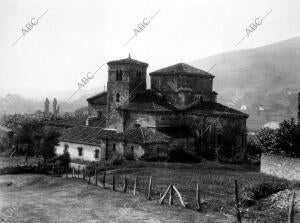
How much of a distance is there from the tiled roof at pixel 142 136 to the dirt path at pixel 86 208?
1696cm

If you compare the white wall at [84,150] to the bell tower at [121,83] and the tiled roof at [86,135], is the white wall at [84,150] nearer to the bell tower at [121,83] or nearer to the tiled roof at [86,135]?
the tiled roof at [86,135]

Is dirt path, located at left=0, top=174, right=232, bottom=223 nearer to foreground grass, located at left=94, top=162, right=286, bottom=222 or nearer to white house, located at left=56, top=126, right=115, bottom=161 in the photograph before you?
foreground grass, located at left=94, top=162, right=286, bottom=222

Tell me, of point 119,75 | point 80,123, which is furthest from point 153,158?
point 80,123

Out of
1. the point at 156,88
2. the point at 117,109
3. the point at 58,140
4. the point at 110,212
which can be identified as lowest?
the point at 110,212

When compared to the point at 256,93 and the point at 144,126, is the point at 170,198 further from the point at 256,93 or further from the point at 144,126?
the point at 256,93

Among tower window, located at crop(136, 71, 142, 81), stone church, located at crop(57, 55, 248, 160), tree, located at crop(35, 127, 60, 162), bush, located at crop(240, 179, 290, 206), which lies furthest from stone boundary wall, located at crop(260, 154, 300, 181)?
tree, located at crop(35, 127, 60, 162)

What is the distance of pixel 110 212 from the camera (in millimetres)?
19078

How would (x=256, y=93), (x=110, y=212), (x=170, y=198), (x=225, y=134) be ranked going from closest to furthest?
(x=110, y=212), (x=170, y=198), (x=225, y=134), (x=256, y=93)

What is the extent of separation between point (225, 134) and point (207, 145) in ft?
8.12

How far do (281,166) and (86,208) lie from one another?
1781cm

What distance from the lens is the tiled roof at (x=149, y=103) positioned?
47.9 metres

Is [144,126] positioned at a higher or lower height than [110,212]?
higher

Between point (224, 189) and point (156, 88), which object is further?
point (156, 88)

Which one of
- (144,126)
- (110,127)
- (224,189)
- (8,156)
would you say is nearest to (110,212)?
(224,189)
